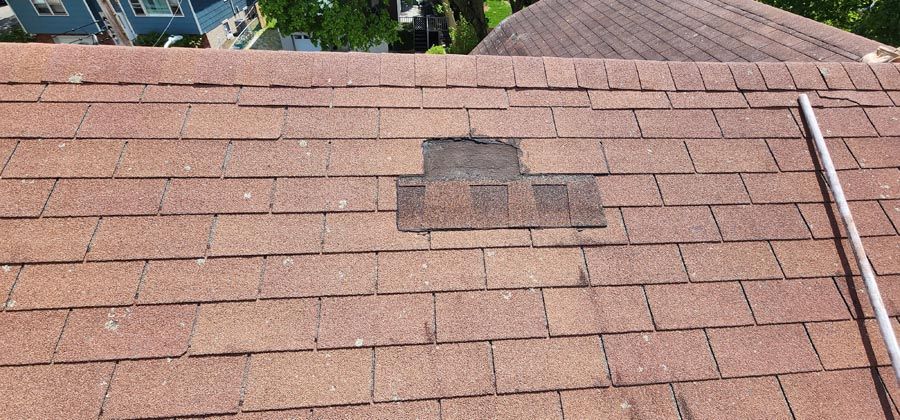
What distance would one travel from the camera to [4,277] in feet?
6.06

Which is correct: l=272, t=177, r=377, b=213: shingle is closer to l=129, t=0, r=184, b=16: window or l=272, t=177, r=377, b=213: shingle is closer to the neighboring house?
the neighboring house

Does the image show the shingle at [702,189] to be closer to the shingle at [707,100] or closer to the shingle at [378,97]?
the shingle at [707,100]

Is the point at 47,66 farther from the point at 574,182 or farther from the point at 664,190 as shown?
the point at 664,190

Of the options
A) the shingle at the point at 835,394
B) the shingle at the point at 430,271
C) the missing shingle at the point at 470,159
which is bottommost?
the shingle at the point at 835,394

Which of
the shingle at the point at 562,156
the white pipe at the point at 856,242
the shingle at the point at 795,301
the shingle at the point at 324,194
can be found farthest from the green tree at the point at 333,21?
the shingle at the point at 795,301

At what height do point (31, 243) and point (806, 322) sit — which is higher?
point (31, 243)

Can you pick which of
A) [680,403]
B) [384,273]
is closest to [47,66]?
[384,273]

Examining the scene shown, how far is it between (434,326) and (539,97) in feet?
5.64

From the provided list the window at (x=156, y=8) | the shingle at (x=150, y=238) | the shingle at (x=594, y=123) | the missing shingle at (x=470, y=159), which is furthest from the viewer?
the window at (x=156, y=8)

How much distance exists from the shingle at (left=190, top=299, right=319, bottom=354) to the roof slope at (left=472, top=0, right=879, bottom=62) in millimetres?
5570

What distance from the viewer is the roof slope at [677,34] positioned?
15.1 ft

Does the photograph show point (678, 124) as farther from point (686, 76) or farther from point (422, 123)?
point (422, 123)

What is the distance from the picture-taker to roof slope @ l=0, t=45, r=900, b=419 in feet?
5.80

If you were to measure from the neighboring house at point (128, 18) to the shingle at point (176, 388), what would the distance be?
18.5 metres
